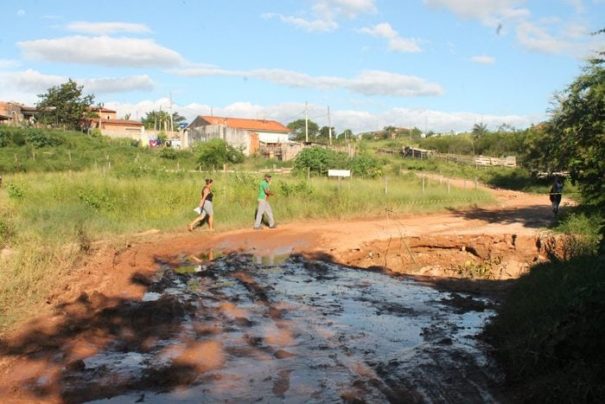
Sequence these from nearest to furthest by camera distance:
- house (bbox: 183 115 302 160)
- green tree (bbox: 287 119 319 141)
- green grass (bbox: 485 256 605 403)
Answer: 1. green grass (bbox: 485 256 605 403)
2. house (bbox: 183 115 302 160)
3. green tree (bbox: 287 119 319 141)

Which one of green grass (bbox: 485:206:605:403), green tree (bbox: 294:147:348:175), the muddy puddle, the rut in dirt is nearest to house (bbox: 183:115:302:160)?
green tree (bbox: 294:147:348:175)

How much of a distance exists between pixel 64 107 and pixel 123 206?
124ft

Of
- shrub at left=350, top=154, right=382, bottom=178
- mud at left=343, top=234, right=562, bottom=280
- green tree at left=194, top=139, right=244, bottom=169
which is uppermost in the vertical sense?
green tree at left=194, top=139, right=244, bottom=169

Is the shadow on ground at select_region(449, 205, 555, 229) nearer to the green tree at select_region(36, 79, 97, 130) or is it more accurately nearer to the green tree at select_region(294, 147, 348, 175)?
the green tree at select_region(294, 147, 348, 175)

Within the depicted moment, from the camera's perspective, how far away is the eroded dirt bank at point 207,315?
17.5 ft

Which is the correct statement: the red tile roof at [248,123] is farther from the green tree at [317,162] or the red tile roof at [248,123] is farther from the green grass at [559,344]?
the green grass at [559,344]

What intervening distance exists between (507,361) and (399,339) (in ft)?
4.39

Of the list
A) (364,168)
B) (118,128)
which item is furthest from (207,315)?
(118,128)

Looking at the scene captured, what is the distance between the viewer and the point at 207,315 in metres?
7.67

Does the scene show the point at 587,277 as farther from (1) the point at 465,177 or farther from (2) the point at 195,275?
(1) the point at 465,177

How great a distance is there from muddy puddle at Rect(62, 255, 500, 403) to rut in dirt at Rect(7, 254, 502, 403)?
15 mm

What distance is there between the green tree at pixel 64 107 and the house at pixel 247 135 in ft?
33.8

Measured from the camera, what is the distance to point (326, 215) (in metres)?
19.1

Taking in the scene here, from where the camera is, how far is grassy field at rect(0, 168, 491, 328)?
9789 millimetres
